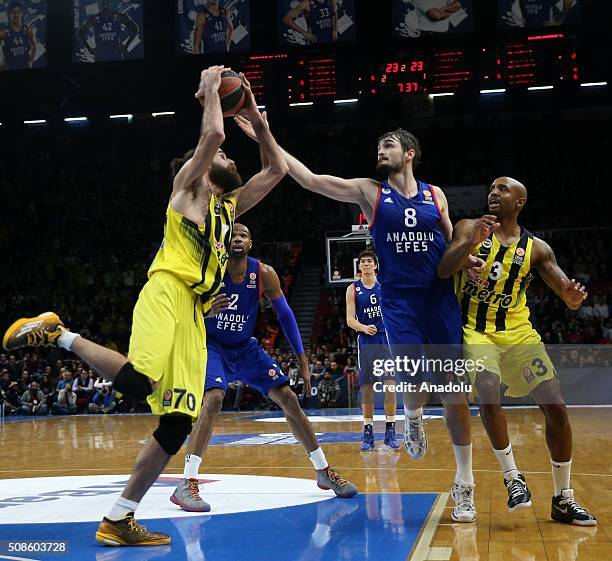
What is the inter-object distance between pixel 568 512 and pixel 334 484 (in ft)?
5.27

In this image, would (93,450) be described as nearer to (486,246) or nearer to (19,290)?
(486,246)

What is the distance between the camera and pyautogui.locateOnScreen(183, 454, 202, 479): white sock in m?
5.16

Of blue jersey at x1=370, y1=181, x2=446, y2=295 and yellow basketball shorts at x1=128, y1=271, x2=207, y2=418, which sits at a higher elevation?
blue jersey at x1=370, y1=181, x2=446, y2=295

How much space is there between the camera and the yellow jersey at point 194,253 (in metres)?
4.19

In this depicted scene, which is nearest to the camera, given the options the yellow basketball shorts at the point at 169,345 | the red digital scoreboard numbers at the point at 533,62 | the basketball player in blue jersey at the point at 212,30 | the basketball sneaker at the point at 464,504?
the yellow basketball shorts at the point at 169,345

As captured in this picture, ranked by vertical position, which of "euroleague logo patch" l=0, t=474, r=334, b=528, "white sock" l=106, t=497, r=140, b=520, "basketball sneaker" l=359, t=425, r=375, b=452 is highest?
"white sock" l=106, t=497, r=140, b=520

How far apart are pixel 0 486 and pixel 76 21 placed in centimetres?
1365

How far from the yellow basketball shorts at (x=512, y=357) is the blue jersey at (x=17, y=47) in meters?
15.2

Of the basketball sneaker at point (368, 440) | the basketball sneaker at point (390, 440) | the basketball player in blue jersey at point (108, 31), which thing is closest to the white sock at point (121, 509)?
the basketball sneaker at point (368, 440)

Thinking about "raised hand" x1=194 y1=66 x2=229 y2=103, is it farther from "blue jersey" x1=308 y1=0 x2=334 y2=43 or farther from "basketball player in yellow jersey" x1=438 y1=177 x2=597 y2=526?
"blue jersey" x1=308 y1=0 x2=334 y2=43

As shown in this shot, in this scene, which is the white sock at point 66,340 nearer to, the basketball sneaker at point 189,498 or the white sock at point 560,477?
the basketball sneaker at point 189,498

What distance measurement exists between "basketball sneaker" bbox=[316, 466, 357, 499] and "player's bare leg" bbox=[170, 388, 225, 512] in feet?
2.70

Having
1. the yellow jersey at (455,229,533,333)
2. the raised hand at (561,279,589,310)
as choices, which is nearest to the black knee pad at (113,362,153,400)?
the yellow jersey at (455,229,533,333)

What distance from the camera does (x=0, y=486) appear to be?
247 inches
